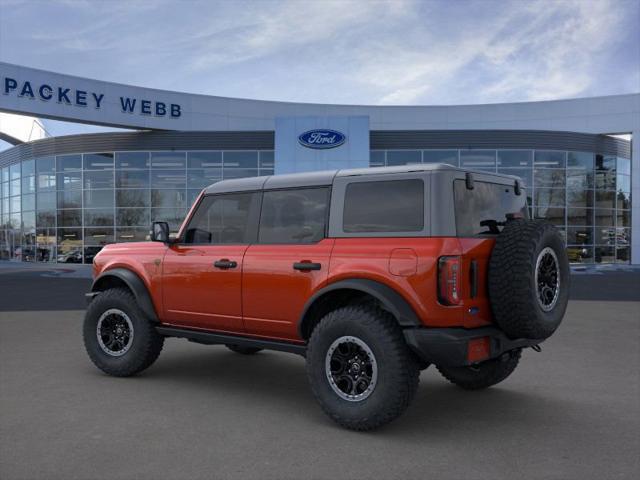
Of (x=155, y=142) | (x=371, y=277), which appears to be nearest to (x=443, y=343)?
(x=371, y=277)

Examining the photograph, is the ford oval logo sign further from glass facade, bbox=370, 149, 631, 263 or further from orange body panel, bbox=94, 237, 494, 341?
orange body panel, bbox=94, 237, 494, 341

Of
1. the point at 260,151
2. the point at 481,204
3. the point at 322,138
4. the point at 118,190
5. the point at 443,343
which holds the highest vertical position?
the point at 322,138

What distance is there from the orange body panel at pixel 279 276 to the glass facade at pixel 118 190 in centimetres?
2052

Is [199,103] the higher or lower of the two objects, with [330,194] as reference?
higher

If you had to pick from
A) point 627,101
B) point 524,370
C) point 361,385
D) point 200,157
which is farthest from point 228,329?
point 627,101

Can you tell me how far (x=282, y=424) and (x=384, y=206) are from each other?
6.14ft

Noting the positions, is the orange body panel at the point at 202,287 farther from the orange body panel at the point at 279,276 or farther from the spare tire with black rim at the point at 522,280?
the spare tire with black rim at the point at 522,280

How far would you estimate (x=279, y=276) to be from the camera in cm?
477

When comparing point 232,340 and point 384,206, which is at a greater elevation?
point 384,206

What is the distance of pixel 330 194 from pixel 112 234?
24342mm

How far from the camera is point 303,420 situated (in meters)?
4.58

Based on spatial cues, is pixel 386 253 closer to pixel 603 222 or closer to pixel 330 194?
A: pixel 330 194

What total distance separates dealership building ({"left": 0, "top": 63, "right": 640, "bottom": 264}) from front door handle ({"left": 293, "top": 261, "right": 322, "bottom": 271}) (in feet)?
65.5

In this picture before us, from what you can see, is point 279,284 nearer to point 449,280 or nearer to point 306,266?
point 306,266
